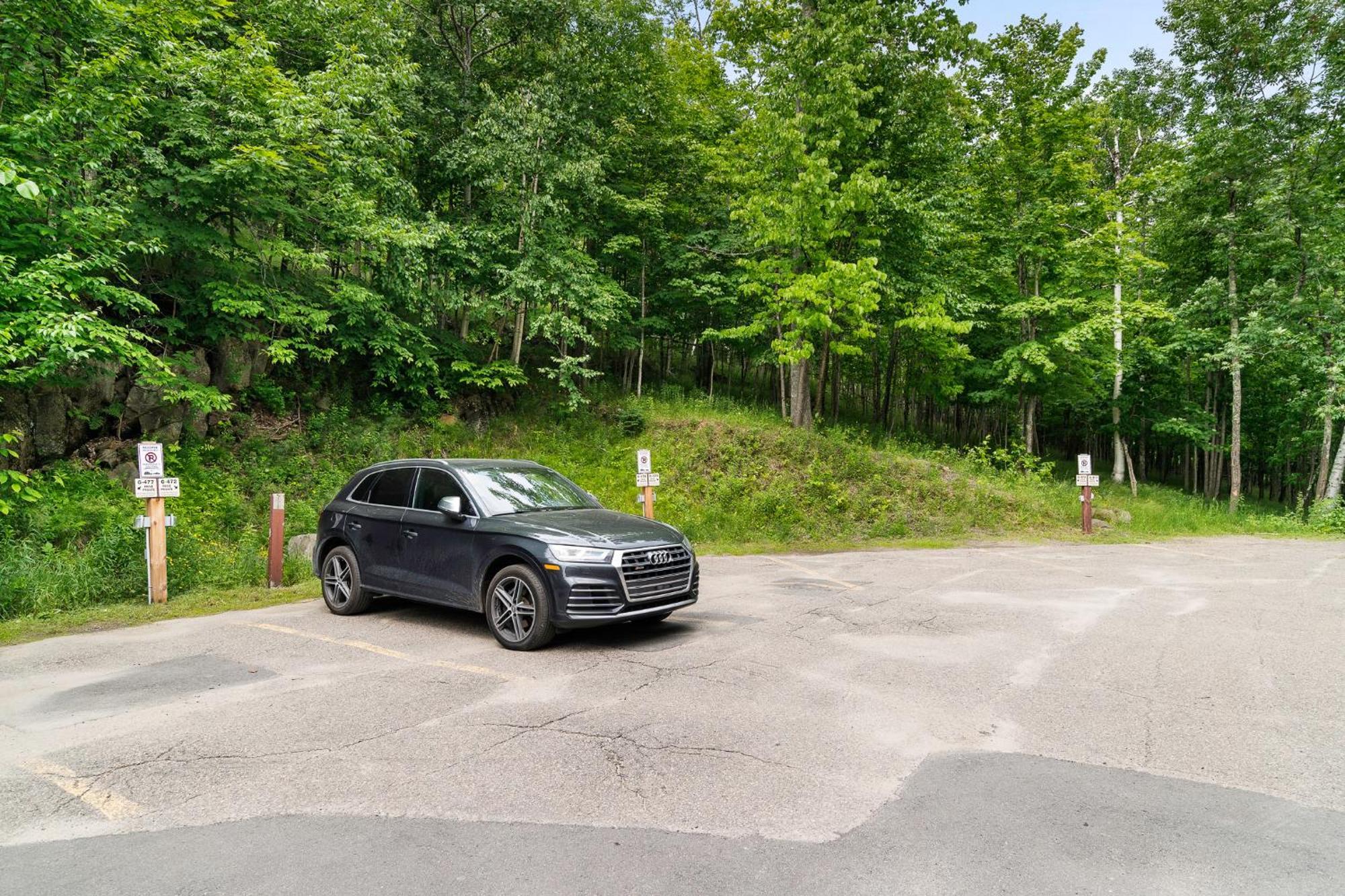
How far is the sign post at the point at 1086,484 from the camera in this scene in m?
17.5

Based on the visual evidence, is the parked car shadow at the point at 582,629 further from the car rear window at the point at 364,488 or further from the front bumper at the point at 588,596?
the car rear window at the point at 364,488

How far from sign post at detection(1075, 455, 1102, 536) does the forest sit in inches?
175

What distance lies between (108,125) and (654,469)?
12778 millimetres

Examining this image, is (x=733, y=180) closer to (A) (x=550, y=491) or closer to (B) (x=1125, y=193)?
(A) (x=550, y=491)

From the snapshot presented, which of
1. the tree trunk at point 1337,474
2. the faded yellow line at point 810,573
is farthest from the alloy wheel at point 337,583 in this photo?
the tree trunk at point 1337,474

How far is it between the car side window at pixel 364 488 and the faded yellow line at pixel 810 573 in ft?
21.2

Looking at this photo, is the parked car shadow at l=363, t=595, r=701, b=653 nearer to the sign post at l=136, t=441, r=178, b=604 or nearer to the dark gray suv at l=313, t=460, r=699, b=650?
the dark gray suv at l=313, t=460, r=699, b=650

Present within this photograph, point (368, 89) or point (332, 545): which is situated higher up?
point (368, 89)

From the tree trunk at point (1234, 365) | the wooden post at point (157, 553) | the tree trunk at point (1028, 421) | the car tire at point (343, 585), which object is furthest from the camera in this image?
the tree trunk at point (1028, 421)

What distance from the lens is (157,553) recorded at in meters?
9.09

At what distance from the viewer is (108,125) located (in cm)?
987

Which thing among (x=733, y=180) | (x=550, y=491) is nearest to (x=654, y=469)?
(x=733, y=180)

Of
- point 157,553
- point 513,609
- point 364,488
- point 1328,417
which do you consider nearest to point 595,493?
point 364,488

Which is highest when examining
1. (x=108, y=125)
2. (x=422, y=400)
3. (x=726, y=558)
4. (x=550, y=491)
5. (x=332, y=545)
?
(x=108, y=125)
